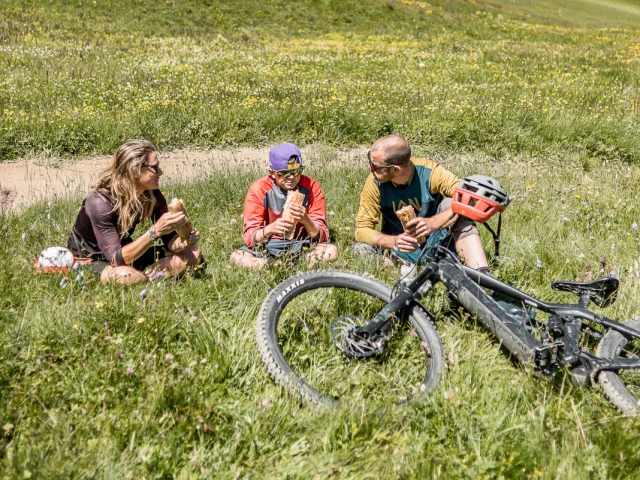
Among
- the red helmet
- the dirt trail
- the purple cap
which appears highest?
the red helmet

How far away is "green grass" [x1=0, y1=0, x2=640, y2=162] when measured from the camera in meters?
9.51

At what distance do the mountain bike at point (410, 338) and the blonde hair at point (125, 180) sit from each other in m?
1.72

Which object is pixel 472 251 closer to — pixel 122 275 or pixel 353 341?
pixel 353 341

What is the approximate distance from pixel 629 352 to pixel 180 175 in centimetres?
618

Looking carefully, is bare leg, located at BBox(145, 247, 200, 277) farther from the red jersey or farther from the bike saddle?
the bike saddle

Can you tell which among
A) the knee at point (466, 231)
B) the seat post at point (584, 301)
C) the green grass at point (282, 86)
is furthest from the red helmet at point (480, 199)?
the green grass at point (282, 86)

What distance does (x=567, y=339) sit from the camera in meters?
3.35

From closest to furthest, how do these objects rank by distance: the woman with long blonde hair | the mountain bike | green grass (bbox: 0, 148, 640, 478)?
green grass (bbox: 0, 148, 640, 478) < the mountain bike < the woman with long blonde hair

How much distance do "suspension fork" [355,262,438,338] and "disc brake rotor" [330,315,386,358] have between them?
45 mm

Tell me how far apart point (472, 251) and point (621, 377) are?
1615 mm

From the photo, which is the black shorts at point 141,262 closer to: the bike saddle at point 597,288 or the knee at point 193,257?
the knee at point 193,257

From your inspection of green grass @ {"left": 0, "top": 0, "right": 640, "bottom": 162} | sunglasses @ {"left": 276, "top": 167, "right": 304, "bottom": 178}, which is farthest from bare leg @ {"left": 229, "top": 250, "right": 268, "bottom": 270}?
green grass @ {"left": 0, "top": 0, "right": 640, "bottom": 162}

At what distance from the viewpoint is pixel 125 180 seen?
14.8ft

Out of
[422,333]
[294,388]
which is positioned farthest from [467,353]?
[294,388]
